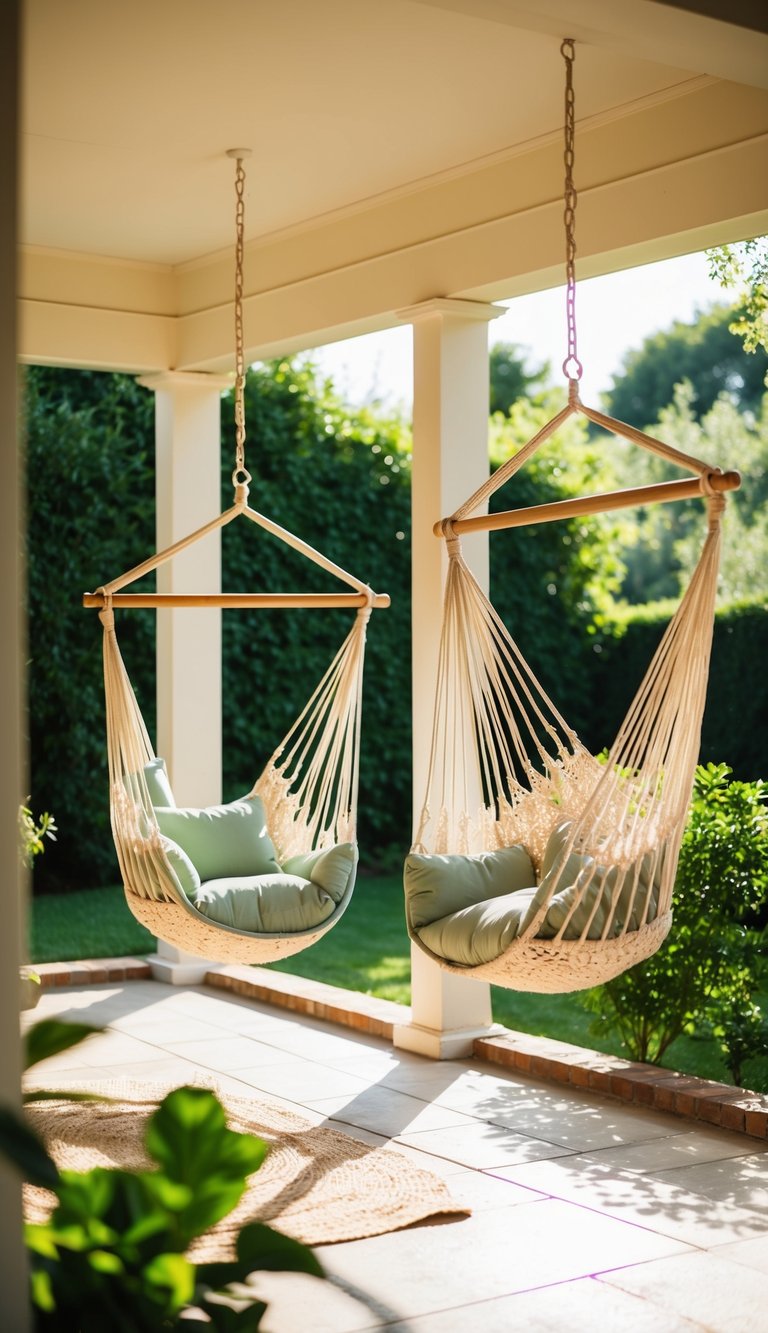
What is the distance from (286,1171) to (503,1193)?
454 millimetres

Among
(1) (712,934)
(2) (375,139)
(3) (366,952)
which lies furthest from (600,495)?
(3) (366,952)

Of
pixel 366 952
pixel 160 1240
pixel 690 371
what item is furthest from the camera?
pixel 690 371

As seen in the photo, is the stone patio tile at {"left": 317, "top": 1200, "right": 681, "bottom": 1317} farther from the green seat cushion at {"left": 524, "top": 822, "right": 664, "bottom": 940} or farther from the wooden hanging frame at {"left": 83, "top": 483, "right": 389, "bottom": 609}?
the wooden hanging frame at {"left": 83, "top": 483, "right": 389, "bottom": 609}

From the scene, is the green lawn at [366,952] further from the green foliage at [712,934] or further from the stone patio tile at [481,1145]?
the stone patio tile at [481,1145]

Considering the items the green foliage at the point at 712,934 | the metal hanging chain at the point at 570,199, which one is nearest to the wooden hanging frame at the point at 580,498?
the metal hanging chain at the point at 570,199

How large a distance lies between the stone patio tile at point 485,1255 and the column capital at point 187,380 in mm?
3258

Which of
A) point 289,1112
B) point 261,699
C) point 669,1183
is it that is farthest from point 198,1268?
point 261,699

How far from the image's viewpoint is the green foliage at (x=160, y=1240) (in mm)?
1568

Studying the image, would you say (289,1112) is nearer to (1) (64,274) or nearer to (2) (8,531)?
(2) (8,531)

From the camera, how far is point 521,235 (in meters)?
3.85

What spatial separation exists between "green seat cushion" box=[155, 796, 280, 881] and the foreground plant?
2.49 metres

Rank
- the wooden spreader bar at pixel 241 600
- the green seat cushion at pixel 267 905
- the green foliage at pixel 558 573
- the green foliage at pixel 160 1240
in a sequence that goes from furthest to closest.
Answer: the green foliage at pixel 558 573 < the wooden spreader bar at pixel 241 600 < the green seat cushion at pixel 267 905 < the green foliage at pixel 160 1240

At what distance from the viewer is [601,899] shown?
10.0 ft

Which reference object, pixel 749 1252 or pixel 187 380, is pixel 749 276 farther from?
pixel 749 1252
